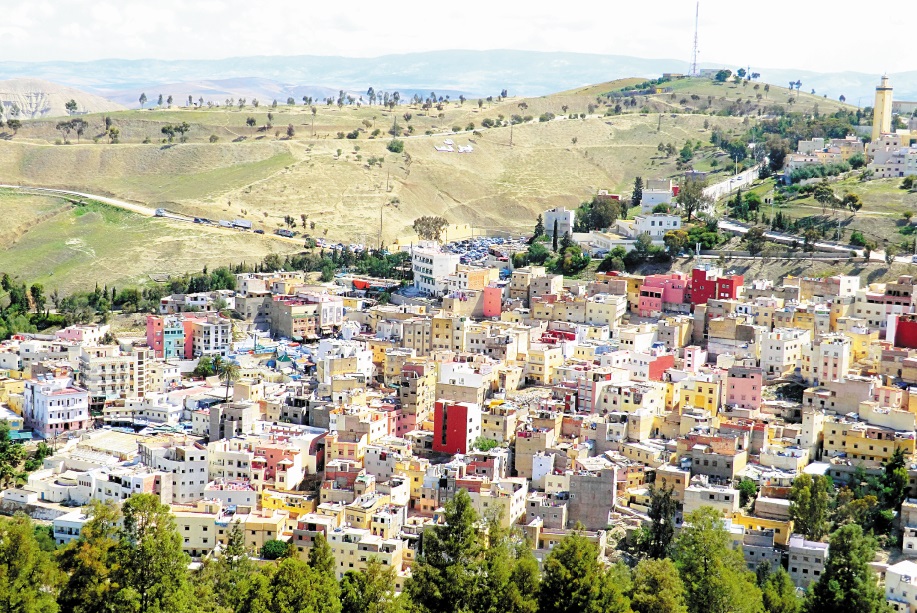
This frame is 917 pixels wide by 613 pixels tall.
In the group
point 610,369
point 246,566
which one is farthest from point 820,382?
point 246,566

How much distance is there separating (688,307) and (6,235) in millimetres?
30938

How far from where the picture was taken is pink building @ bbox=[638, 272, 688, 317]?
122 ft

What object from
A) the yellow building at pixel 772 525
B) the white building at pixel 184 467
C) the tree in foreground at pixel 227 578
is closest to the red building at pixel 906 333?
the yellow building at pixel 772 525

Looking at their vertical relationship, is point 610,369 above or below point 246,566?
above

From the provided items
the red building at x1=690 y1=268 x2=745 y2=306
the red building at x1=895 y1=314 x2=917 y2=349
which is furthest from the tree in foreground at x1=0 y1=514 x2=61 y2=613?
the red building at x1=895 y1=314 x2=917 y2=349

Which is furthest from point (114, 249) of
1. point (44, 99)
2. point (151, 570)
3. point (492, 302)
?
point (44, 99)

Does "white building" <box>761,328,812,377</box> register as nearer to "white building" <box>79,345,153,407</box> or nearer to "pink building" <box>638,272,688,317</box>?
"pink building" <box>638,272,688,317</box>

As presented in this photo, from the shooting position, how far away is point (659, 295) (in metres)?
37.2

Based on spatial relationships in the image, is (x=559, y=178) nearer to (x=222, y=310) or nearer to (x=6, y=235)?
(x=6, y=235)

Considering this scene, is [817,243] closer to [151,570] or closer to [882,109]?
[882,109]

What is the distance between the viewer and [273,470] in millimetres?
24859

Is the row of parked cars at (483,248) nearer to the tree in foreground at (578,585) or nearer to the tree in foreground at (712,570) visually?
the tree in foreground at (712,570)

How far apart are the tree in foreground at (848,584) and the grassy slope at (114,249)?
31080 mm

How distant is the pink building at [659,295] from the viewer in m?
37.1
